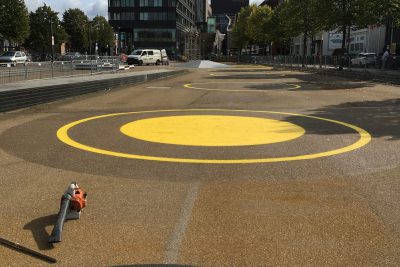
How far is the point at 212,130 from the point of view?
9.52 meters

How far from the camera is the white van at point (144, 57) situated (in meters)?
59.7

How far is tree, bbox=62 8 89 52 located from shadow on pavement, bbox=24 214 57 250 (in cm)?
11624

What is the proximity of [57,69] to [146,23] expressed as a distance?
306ft

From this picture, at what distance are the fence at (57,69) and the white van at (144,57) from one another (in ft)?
74.7

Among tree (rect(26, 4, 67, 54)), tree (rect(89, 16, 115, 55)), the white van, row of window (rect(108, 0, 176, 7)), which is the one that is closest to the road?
A: the white van

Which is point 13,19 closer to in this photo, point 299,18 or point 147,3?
point 299,18

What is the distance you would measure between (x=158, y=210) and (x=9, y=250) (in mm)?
1477

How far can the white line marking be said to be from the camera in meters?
3.67

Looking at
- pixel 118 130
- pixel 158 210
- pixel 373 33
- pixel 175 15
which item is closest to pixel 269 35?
pixel 373 33

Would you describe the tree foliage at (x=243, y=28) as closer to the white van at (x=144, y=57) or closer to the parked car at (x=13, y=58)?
the white van at (x=144, y=57)

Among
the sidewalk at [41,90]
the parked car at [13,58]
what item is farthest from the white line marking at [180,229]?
the parked car at [13,58]

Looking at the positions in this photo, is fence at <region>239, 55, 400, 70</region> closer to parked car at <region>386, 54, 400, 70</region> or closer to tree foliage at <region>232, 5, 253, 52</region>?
parked car at <region>386, 54, 400, 70</region>

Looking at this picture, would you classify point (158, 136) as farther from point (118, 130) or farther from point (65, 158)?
point (65, 158)

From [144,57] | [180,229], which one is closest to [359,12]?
[144,57]
